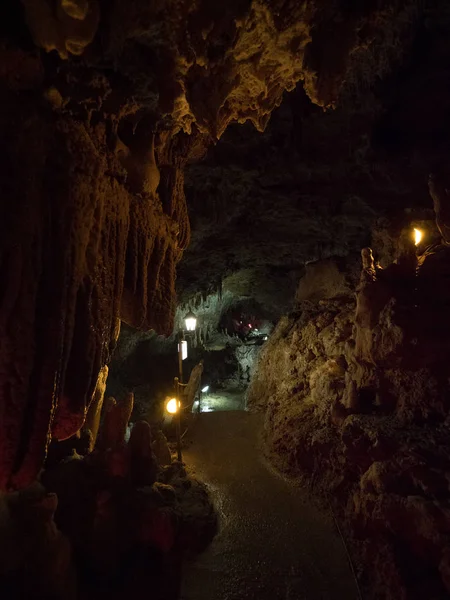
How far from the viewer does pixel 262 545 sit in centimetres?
703

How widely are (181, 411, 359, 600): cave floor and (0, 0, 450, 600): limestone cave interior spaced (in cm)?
5

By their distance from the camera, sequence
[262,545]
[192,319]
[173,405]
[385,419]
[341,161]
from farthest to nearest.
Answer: [341,161]
[192,319]
[173,405]
[385,419]
[262,545]

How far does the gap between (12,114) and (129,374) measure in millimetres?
16085

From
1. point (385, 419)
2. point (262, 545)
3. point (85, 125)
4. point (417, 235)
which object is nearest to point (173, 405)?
point (262, 545)

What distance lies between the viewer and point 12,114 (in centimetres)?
368

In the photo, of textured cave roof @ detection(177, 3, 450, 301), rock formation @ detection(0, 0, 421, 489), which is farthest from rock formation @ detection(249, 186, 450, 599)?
rock formation @ detection(0, 0, 421, 489)

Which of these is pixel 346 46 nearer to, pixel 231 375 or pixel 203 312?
pixel 203 312

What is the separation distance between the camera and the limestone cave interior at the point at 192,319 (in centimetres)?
374

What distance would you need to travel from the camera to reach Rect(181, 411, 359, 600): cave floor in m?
6.04

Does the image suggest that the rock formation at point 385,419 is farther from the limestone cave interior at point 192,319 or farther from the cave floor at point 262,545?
the cave floor at point 262,545

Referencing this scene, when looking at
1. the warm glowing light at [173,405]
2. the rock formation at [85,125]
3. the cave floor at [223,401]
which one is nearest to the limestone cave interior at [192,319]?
the rock formation at [85,125]

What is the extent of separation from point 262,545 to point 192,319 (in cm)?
615

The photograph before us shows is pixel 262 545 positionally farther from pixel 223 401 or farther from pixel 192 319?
pixel 223 401

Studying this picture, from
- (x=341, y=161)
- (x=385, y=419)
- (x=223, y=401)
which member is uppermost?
(x=341, y=161)
